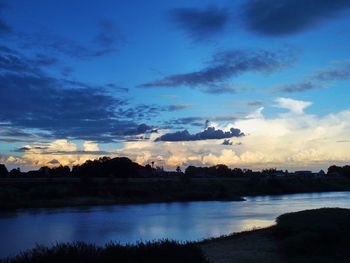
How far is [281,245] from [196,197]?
264 feet

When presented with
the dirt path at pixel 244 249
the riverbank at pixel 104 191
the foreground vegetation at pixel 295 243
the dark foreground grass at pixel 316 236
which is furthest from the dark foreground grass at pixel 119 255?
the riverbank at pixel 104 191

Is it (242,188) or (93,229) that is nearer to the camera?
(93,229)

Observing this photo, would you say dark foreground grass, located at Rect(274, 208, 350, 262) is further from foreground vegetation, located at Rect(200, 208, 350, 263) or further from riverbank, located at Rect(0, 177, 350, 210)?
riverbank, located at Rect(0, 177, 350, 210)

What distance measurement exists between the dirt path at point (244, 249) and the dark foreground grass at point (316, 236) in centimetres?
58

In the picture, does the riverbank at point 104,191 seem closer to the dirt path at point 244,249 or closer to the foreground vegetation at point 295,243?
the dirt path at point 244,249

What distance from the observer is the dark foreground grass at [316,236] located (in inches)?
776

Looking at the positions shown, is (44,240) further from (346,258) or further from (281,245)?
(346,258)

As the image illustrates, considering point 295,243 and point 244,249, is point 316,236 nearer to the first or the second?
point 295,243

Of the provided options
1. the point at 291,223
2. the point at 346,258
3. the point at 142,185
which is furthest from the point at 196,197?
the point at 346,258

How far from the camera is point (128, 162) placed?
146375mm

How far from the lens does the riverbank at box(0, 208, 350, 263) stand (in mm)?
12867

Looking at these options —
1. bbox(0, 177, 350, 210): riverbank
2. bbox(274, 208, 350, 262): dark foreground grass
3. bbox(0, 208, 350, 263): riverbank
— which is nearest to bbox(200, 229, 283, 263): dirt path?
bbox(0, 208, 350, 263): riverbank

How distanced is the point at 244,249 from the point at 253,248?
0.53 meters

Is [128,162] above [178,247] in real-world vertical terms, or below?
above
